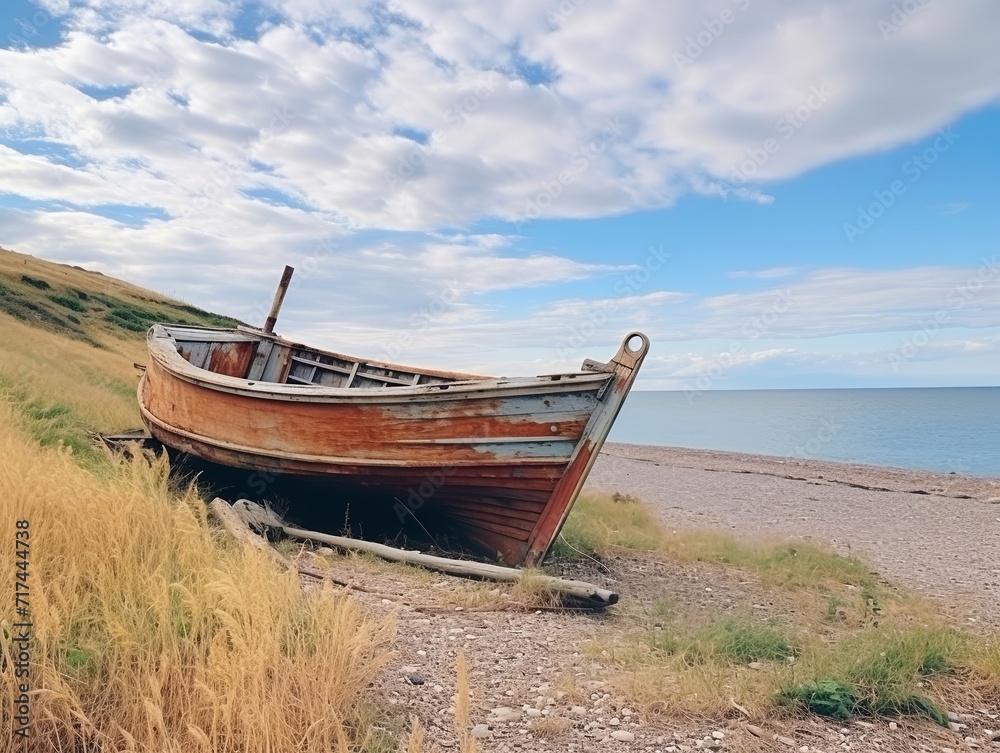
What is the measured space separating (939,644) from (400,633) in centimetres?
380

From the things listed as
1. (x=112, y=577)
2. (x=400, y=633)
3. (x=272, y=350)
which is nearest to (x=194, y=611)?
(x=112, y=577)

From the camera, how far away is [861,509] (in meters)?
17.4

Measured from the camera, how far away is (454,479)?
7461mm

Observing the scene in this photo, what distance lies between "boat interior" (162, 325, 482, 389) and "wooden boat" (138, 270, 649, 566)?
2611 mm

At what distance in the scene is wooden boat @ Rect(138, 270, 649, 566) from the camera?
22.7 feet

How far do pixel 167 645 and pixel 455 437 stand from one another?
3.92 meters

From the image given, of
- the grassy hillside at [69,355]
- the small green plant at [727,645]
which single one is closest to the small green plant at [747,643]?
the small green plant at [727,645]

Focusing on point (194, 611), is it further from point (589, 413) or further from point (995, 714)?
point (995, 714)

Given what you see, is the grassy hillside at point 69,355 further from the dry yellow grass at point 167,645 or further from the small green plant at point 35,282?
the dry yellow grass at point 167,645

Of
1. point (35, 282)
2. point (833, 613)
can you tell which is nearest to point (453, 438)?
point (833, 613)

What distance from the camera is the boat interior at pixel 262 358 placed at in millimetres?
11492

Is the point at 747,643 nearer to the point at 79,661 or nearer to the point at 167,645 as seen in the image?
the point at 167,645

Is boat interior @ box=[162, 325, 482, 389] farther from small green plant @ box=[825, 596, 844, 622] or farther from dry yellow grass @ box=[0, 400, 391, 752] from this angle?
small green plant @ box=[825, 596, 844, 622]

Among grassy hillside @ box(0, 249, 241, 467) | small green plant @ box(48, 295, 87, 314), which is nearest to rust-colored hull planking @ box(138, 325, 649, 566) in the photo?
grassy hillside @ box(0, 249, 241, 467)
